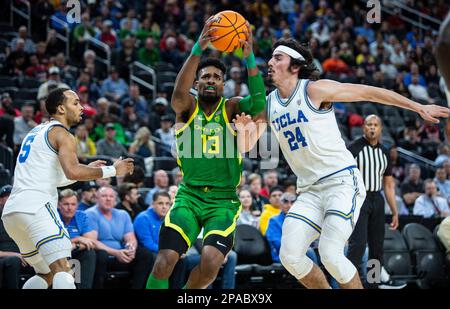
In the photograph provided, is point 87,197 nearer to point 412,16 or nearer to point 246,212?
point 246,212

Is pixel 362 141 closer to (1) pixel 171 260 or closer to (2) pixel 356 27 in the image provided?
(1) pixel 171 260

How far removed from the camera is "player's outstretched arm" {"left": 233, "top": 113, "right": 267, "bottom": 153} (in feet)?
22.3

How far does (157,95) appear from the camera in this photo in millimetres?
15953

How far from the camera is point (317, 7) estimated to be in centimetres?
2209

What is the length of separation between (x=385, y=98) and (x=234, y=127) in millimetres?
1508

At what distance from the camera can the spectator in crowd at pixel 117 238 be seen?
9.60 metres

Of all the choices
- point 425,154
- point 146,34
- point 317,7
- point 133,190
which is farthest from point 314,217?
point 317,7

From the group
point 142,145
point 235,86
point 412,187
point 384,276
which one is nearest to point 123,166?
point 384,276

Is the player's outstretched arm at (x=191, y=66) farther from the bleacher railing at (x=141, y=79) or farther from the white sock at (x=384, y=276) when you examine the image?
the bleacher railing at (x=141, y=79)

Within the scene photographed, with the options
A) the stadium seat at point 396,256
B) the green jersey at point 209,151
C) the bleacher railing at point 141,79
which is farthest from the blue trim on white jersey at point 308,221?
the bleacher railing at point 141,79

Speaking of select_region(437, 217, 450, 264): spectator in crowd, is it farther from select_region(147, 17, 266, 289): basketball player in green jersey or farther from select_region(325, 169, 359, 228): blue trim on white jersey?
select_region(147, 17, 266, 289): basketball player in green jersey

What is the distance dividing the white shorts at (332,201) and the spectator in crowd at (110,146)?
21.2 ft

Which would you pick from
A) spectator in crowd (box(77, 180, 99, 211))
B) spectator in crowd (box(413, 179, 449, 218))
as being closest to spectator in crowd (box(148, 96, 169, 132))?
spectator in crowd (box(77, 180, 99, 211))

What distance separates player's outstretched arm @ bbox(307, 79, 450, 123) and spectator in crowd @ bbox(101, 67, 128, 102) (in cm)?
904
